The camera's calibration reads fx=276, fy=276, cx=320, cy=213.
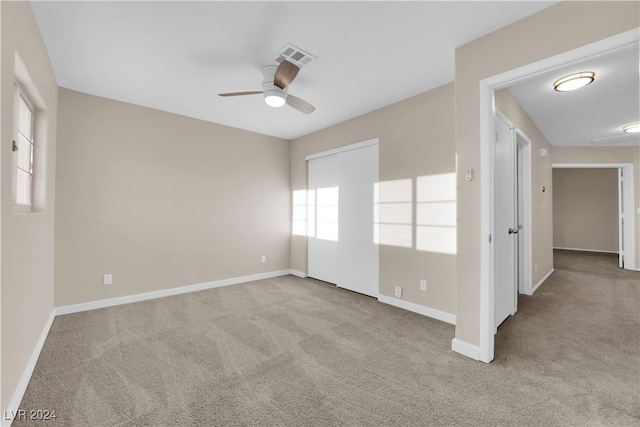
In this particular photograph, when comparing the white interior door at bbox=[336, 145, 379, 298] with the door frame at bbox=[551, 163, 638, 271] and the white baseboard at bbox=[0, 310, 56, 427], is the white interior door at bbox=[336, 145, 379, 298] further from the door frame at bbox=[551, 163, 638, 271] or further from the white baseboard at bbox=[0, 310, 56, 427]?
the door frame at bbox=[551, 163, 638, 271]

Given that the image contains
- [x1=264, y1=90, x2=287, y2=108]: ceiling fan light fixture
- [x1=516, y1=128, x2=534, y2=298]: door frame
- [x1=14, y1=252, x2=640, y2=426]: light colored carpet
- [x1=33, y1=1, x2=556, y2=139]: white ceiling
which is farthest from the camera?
[x1=516, y1=128, x2=534, y2=298]: door frame

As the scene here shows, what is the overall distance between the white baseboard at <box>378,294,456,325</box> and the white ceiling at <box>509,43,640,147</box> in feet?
7.76

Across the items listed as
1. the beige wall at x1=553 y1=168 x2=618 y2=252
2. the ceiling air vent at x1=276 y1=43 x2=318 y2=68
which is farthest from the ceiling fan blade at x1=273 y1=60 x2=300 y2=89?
the beige wall at x1=553 y1=168 x2=618 y2=252

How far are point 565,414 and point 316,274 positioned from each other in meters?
3.61

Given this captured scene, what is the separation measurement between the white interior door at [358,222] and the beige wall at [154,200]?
1.44 m

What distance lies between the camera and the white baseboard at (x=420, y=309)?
9.89ft

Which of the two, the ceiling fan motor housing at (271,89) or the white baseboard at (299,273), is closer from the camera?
the ceiling fan motor housing at (271,89)

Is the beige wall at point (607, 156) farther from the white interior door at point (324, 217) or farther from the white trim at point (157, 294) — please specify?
the white trim at point (157, 294)

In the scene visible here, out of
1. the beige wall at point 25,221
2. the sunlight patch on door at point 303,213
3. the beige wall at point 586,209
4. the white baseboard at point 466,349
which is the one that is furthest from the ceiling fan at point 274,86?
the beige wall at point 586,209

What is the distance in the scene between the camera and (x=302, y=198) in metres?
5.20

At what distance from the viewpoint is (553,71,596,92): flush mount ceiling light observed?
272 cm

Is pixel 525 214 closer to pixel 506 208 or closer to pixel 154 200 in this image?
pixel 506 208

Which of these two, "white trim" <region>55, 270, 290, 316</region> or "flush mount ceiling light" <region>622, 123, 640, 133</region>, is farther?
"flush mount ceiling light" <region>622, 123, 640, 133</region>

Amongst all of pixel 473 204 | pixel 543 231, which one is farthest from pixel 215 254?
pixel 543 231
